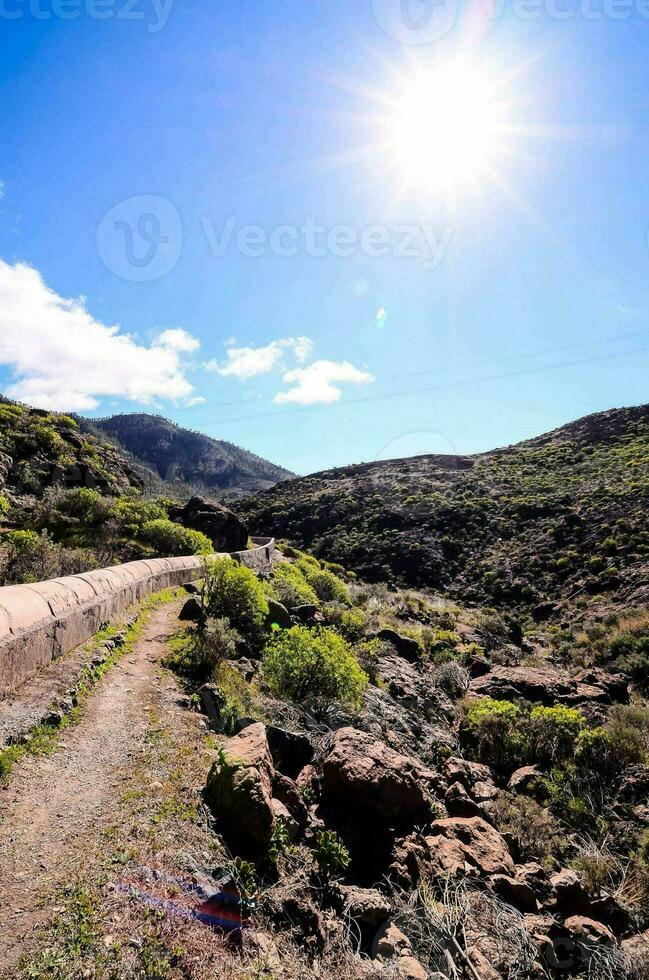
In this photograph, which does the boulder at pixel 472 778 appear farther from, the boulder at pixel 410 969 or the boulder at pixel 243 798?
the boulder at pixel 243 798

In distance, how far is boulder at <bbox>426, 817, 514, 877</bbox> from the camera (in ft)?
15.0

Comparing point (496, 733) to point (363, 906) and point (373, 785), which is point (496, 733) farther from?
point (363, 906)

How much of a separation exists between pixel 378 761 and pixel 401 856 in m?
0.90

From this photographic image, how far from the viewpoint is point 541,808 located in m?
6.95

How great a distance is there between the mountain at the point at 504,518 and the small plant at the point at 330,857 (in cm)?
2115

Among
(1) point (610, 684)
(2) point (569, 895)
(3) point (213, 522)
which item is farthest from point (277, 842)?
(3) point (213, 522)

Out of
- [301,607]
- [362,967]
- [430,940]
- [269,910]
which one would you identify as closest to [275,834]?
[269,910]

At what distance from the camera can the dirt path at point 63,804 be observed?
277 cm

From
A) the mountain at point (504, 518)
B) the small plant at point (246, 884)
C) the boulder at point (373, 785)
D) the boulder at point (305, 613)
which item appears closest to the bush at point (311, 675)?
the boulder at point (373, 785)

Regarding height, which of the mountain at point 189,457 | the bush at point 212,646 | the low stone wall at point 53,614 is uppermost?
the mountain at point 189,457

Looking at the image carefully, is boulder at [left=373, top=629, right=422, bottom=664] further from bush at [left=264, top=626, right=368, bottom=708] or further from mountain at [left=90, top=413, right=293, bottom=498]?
mountain at [left=90, top=413, right=293, bottom=498]

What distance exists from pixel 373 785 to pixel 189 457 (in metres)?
131

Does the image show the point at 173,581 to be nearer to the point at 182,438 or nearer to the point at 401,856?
the point at 401,856

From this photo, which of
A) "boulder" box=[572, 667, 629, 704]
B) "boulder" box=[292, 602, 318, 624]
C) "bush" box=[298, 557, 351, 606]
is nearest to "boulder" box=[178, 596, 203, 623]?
"boulder" box=[292, 602, 318, 624]
